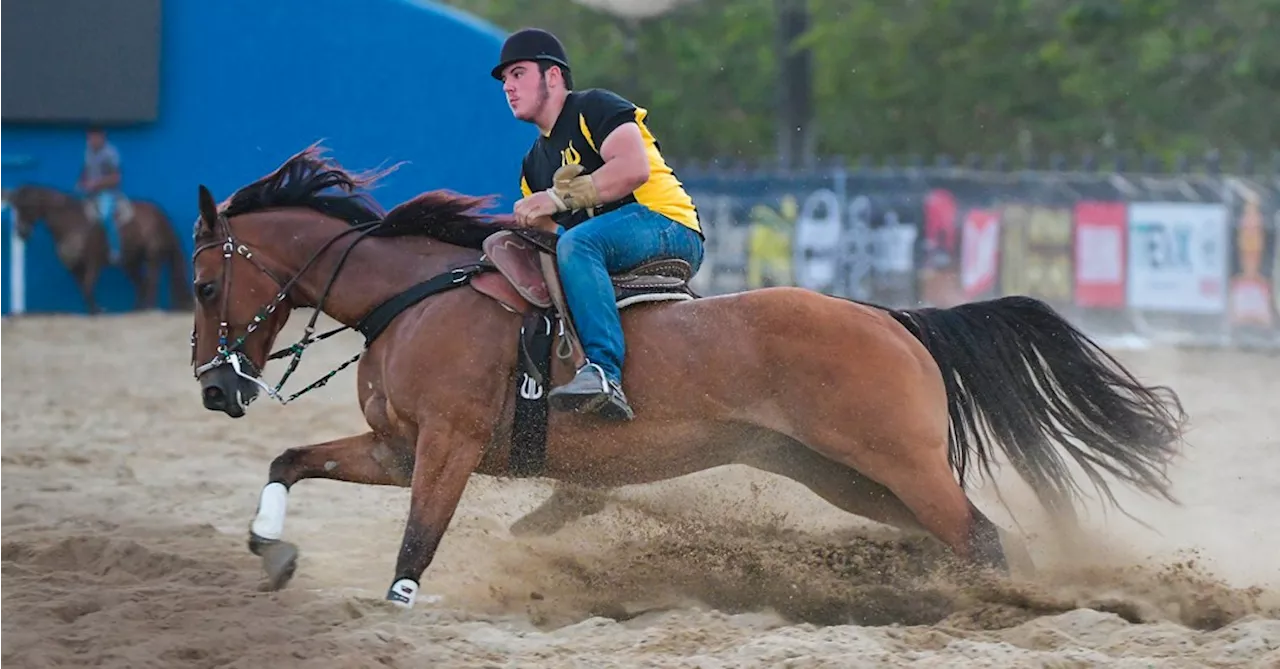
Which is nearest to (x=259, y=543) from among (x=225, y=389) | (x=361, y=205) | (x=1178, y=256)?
(x=225, y=389)

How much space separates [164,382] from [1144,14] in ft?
55.8

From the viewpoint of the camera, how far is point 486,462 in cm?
539

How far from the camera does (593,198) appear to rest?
17.3 ft

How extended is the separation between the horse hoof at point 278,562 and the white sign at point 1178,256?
427 inches

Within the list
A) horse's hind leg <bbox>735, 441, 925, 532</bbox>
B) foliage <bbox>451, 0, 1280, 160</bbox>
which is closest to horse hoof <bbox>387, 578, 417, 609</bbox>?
horse's hind leg <bbox>735, 441, 925, 532</bbox>

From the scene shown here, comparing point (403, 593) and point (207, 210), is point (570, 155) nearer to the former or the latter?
point (207, 210)

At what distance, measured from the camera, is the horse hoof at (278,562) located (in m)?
5.12

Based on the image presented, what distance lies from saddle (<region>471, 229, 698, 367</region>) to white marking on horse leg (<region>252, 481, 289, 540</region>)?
99 cm

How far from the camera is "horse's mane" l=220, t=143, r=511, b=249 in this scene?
18.7 ft

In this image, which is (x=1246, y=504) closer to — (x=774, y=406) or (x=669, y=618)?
(x=774, y=406)

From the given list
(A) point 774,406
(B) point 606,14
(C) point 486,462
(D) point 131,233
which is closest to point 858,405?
(A) point 774,406

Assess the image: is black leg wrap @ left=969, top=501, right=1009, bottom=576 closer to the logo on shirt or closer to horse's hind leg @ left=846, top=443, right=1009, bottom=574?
horse's hind leg @ left=846, top=443, right=1009, bottom=574

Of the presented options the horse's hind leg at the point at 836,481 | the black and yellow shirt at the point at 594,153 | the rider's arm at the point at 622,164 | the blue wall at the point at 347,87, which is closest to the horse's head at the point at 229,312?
the black and yellow shirt at the point at 594,153

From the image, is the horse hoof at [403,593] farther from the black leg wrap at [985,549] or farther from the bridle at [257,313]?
the black leg wrap at [985,549]
